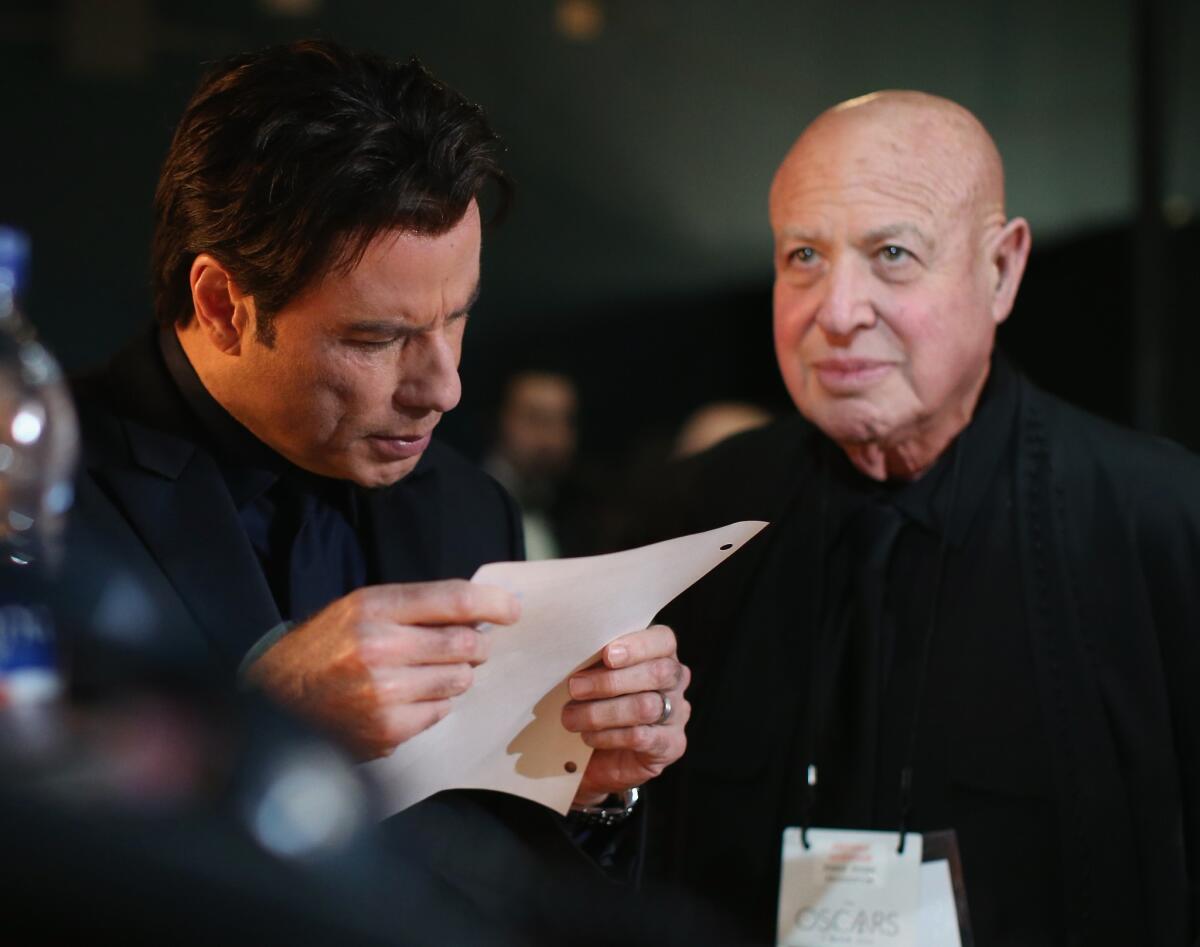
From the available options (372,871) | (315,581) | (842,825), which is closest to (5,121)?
(315,581)

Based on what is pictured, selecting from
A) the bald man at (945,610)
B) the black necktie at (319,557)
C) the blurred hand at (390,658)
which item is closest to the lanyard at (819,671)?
the bald man at (945,610)

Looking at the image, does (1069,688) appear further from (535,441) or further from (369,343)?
(535,441)

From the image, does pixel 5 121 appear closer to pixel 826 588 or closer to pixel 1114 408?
pixel 826 588

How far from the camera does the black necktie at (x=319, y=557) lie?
1.48 metres

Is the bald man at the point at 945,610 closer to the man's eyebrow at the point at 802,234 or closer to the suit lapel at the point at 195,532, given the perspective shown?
the man's eyebrow at the point at 802,234

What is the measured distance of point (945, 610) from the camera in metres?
1.89

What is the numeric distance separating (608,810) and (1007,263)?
3.38 ft

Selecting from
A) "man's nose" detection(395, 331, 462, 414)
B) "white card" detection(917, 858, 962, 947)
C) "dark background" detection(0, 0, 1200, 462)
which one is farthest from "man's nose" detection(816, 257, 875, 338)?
"dark background" detection(0, 0, 1200, 462)

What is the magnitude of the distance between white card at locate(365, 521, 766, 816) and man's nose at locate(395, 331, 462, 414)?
30 cm

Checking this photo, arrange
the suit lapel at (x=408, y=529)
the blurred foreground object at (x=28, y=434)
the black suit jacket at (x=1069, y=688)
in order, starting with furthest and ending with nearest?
1. the black suit jacket at (x=1069, y=688)
2. the suit lapel at (x=408, y=529)
3. the blurred foreground object at (x=28, y=434)

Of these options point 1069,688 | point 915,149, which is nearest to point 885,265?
point 915,149

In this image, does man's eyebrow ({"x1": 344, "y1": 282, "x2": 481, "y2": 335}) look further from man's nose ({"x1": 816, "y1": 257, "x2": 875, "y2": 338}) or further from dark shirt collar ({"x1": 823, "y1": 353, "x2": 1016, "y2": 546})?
dark shirt collar ({"x1": 823, "y1": 353, "x2": 1016, "y2": 546})

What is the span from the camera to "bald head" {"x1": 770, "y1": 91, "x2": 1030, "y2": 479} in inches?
71.8

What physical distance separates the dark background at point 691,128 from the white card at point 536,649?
7.45 ft
